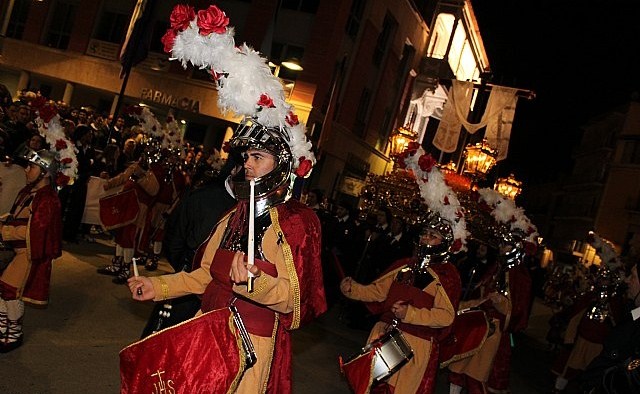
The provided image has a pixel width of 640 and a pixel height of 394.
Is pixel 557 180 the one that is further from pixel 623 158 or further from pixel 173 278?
pixel 173 278

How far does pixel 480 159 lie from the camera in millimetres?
21516

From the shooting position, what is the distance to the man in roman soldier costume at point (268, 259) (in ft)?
11.5

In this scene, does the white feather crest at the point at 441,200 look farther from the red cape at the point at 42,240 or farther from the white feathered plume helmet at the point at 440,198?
the red cape at the point at 42,240

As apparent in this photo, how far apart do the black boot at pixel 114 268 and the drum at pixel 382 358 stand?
5.46 meters

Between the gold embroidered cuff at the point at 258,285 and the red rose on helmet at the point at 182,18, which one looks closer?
the gold embroidered cuff at the point at 258,285

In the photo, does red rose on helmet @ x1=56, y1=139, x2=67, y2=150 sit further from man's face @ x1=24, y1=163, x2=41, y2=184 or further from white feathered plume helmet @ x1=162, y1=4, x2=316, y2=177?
white feathered plume helmet @ x1=162, y1=4, x2=316, y2=177

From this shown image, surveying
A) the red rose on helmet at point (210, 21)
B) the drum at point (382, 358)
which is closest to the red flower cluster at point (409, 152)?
the drum at point (382, 358)

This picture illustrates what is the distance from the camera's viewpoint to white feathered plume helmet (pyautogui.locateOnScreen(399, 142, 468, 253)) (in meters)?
6.27

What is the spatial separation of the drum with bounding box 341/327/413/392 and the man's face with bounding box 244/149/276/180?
240 centimetres

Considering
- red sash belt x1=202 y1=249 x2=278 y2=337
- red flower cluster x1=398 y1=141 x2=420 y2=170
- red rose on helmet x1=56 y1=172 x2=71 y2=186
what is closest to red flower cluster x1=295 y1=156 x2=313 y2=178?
red sash belt x1=202 y1=249 x2=278 y2=337

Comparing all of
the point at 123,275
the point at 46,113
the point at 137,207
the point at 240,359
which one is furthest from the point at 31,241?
the point at 137,207

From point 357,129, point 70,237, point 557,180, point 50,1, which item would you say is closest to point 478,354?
point 70,237

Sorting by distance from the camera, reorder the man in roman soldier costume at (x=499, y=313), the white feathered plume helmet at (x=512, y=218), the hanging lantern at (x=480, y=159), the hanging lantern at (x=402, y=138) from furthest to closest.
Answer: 1. the hanging lantern at (x=480, y=159)
2. the hanging lantern at (x=402, y=138)
3. the white feathered plume helmet at (x=512, y=218)
4. the man in roman soldier costume at (x=499, y=313)

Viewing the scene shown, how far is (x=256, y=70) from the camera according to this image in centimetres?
354
